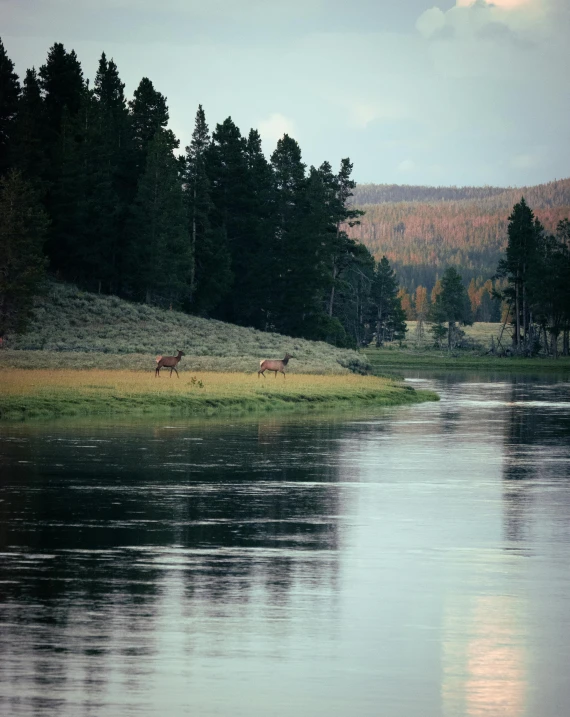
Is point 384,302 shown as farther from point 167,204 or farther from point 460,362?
point 167,204

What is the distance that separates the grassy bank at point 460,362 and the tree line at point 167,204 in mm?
10032

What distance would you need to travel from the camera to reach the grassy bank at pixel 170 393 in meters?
37.3

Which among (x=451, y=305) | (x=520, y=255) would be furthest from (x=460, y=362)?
(x=451, y=305)

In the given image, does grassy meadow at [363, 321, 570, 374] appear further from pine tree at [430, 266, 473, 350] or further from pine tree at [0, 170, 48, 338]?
pine tree at [0, 170, 48, 338]

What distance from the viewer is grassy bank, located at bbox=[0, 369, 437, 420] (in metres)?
37.3

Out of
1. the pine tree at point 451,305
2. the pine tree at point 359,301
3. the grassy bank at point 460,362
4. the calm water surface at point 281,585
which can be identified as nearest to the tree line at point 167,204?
A: the grassy bank at point 460,362

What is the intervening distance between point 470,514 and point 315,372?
158 ft

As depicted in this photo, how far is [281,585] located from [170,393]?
97.8 ft

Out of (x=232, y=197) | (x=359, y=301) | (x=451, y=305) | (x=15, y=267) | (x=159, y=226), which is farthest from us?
(x=451, y=305)

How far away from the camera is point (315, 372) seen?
65.9 metres

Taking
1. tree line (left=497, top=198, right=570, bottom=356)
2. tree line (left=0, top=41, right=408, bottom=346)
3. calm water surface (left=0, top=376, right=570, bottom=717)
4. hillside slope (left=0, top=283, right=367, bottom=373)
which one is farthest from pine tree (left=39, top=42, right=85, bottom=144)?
calm water surface (left=0, top=376, right=570, bottom=717)

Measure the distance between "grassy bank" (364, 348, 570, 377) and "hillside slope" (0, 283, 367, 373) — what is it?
18.1 m

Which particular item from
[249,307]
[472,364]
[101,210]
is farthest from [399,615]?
[472,364]

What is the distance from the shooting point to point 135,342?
78000 millimetres
